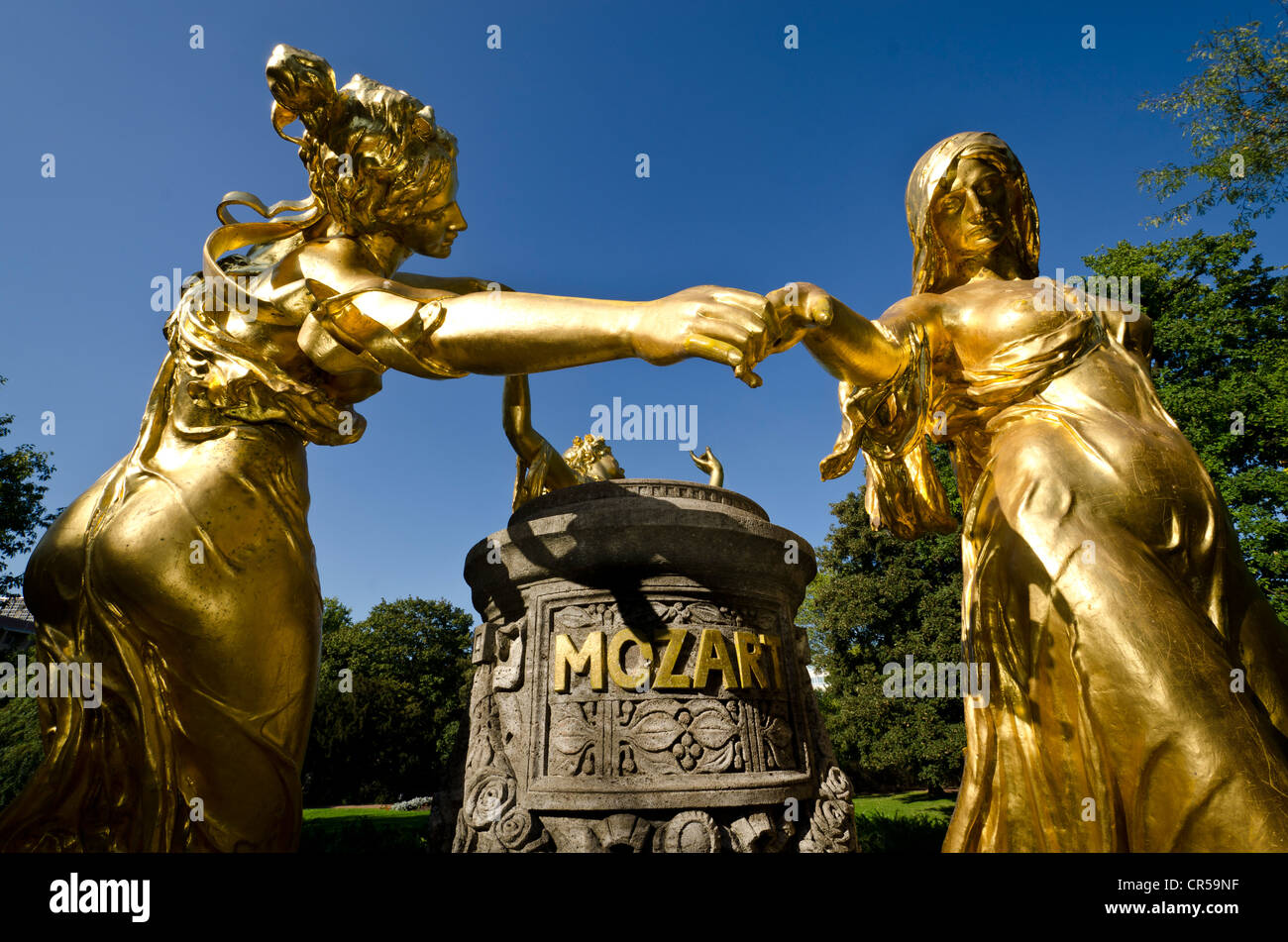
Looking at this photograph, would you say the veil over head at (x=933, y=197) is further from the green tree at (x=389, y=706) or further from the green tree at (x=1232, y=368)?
the green tree at (x=389, y=706)

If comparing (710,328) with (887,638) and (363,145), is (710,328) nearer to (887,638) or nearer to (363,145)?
(363,145)

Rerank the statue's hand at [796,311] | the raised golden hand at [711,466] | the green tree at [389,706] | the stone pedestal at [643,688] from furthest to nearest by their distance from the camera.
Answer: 1. the green tree at [389,706]
2. the raised golden hand at [711,466]
3. the stone pedestal at [643,688]
4. the statue's hand at [796,311]

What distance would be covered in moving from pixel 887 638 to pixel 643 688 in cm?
1929

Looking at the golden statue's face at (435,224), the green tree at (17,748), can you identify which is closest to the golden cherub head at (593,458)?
the golden statue's face at (435,224)

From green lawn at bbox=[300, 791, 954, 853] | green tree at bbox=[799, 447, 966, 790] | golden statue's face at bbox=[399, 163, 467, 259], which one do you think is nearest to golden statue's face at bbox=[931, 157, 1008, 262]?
golden statue's face at bbox=[399, 163, 467, 259]

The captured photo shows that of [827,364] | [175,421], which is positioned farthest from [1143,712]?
[175,421]

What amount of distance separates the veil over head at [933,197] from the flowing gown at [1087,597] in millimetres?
239

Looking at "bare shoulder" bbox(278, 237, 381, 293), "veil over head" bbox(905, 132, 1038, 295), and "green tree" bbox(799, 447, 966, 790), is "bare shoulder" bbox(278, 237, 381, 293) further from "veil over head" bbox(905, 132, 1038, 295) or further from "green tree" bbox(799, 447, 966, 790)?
"green tree" bbox(799, 447, 966, 790)

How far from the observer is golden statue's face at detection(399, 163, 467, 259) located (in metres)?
2.29

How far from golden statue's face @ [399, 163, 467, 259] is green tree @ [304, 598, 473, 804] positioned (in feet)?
67.3

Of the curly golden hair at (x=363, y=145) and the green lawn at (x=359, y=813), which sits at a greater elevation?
the curly golden hair at (x=363, y=145)

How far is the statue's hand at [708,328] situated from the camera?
1455 millimetres
